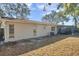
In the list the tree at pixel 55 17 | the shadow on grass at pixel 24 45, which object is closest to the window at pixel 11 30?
the shadow on grass at pixel 24 45

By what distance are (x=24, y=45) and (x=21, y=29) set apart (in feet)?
0.90

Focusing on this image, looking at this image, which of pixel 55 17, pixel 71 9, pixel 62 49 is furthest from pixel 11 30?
pixel 71 9

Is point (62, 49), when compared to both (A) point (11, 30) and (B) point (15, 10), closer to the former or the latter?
(A) point (11, 30)

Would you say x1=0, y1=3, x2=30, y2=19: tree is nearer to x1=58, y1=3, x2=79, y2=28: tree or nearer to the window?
the window

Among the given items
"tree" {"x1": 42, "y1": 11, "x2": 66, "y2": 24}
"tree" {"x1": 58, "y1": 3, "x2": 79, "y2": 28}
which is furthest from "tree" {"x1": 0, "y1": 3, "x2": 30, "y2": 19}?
"tree" {"x1": 58, "y1": 3, "x2": 79, "y2": 28}

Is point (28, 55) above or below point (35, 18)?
below

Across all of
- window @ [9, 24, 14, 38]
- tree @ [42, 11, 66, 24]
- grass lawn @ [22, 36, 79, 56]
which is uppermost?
tree @ [42, 11, 66, 24]

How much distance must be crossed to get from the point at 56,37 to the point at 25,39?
53cm

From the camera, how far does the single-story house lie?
739cm

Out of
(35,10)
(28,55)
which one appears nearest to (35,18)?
(35,10)

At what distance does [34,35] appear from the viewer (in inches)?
294

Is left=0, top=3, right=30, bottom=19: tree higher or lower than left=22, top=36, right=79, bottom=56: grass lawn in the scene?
higher

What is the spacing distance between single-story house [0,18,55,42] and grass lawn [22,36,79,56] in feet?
0.84

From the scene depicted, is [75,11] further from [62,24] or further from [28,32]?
[28,32]
